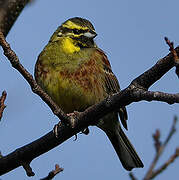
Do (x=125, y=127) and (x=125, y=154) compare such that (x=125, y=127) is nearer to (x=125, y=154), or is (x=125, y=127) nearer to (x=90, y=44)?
(x=125, y=154)

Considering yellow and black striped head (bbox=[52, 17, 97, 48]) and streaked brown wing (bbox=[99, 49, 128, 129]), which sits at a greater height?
yellow and black striped head (bbox=[52, 17, 97, 48])

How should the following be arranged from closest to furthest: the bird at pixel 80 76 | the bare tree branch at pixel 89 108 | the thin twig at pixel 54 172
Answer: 1. the bare tree branch at pixel 89 108
2. the thin twig at pixel 54 172
3. the bird at pixel 80 76

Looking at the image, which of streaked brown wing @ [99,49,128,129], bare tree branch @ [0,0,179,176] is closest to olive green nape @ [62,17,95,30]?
streaked brown wing @ [99,49,128,129]

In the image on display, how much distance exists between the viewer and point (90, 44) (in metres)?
5.66

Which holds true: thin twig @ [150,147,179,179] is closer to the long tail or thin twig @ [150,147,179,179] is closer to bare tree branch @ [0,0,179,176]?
bare tree branch @ [0,0,179,176]

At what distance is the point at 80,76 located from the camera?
5125 millimetres

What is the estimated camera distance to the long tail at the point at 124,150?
584 cm

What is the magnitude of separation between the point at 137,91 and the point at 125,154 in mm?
2924

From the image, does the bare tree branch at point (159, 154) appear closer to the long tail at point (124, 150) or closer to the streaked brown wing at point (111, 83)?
the streaked brown wing at point (111, 83)

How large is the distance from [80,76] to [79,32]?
803 millimetres

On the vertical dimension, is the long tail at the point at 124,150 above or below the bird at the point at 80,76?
below

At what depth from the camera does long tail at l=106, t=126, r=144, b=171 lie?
19.2 ft

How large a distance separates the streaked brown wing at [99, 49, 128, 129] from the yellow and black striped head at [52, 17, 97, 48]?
12.0 inches

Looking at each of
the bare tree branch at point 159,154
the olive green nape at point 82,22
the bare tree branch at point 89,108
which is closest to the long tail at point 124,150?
the olive green nape at point 82,22
